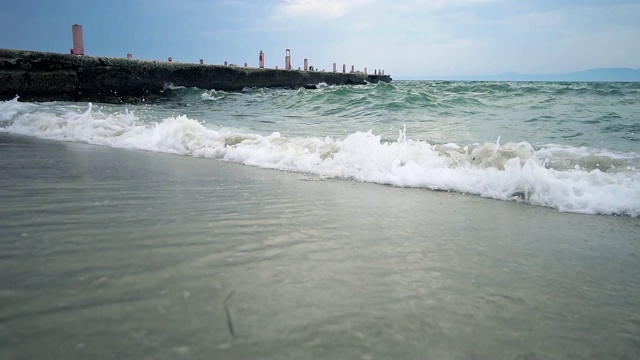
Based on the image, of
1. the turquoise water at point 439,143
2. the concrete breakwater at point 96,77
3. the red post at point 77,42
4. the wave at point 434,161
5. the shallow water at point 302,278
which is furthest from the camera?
the red post at point 77,42

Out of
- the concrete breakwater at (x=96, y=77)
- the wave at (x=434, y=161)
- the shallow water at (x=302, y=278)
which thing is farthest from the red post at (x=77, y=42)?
the shallow water at (x=302, y=278)

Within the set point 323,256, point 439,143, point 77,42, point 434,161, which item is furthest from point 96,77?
point 323,256

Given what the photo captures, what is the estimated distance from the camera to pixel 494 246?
1.91 meters

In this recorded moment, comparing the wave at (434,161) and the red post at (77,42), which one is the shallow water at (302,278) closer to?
the wave at (434,161)

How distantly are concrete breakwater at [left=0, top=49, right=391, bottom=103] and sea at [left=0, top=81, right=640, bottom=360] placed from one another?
7936 mm

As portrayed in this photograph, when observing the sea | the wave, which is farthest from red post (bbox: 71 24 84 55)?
the sea

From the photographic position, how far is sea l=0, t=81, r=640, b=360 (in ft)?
3.49

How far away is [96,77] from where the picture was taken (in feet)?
41.2

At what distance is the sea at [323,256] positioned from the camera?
1.06m

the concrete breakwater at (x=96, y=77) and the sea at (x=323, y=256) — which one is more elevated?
the concrete breakwater at (x=96, y=77)

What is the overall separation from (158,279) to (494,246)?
138 centimetres

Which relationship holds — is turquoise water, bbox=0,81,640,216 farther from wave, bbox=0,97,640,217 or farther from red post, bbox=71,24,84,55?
red post, bbox=71,24,84,55

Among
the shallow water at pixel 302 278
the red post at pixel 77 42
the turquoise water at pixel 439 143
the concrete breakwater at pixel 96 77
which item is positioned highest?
the red post at pixel 77 42

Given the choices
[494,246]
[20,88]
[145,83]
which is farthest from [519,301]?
[145,83]
